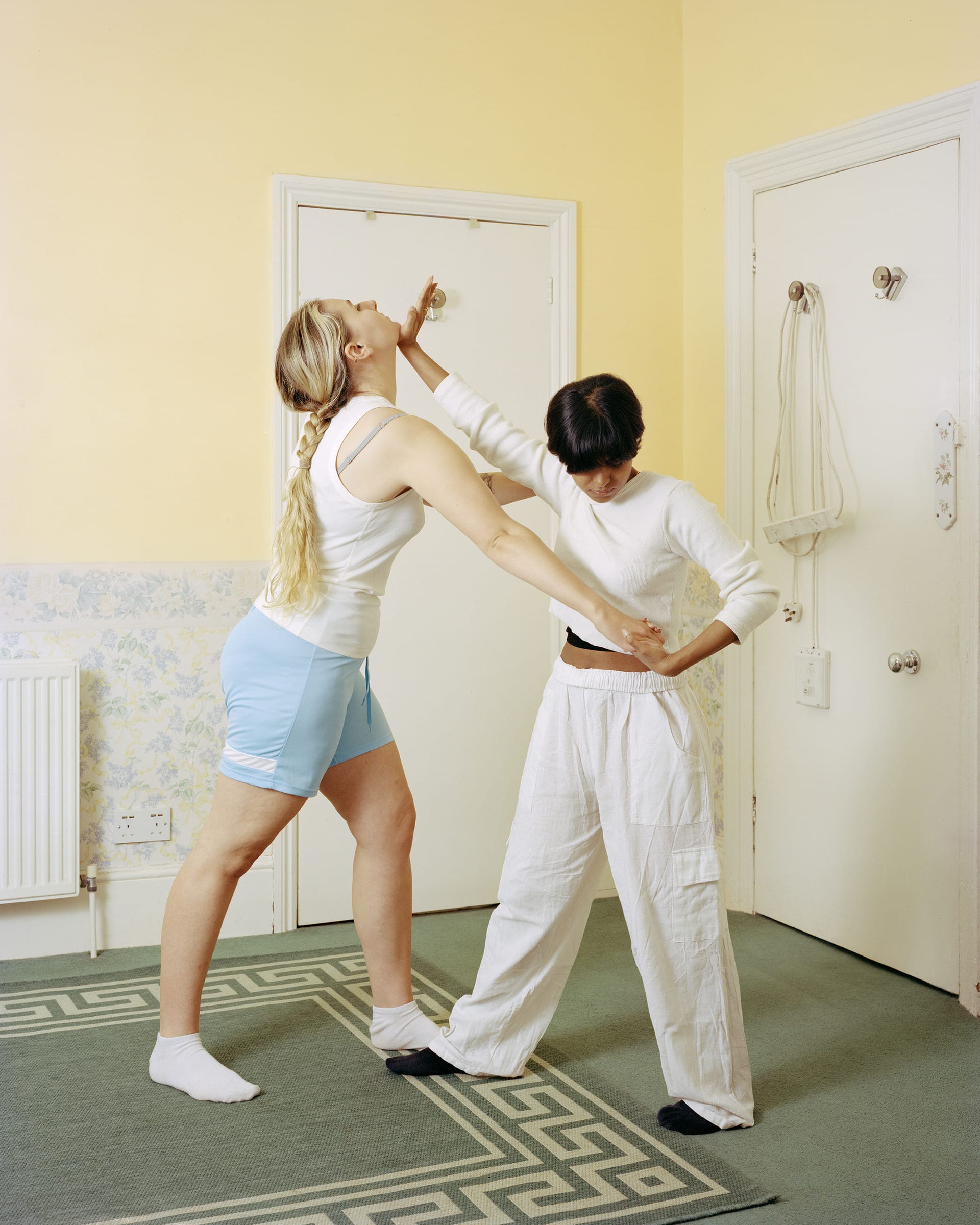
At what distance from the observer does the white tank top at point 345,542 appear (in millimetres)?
2049

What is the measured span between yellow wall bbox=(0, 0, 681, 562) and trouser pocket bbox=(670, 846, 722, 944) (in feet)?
5.49

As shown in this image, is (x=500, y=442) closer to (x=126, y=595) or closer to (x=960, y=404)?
(x=960, y=404)

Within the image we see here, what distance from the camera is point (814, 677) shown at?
10.2 feet

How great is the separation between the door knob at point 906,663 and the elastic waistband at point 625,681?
1.01 meters

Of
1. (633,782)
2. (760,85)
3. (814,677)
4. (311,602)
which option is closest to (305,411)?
(311,602)

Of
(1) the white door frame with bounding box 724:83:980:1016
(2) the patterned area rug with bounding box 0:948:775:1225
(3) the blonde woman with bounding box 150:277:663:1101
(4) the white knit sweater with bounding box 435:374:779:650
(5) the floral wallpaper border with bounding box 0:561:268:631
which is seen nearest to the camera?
(2) the patterned area rug with bounding box 0:948:775:1225

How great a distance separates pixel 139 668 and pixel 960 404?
2162mm

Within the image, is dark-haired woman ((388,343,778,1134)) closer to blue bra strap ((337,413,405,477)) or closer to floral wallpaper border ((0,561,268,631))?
blue bra strap ((337,413,405,477))

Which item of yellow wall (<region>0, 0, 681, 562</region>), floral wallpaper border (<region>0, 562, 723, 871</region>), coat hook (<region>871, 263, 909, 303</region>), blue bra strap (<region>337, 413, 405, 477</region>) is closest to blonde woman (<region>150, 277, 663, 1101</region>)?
blue bra strap (<region>337, 413, 405, 477</region>)

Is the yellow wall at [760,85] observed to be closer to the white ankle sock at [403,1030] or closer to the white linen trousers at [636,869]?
the white linen trousers at [636,869]

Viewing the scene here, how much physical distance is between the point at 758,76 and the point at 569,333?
88 cm

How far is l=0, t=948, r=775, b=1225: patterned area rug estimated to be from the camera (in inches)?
69.0

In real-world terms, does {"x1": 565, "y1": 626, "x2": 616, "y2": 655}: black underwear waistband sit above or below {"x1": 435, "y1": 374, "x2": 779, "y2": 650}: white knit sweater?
below

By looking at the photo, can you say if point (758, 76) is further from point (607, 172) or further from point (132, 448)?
point (132, 448)
